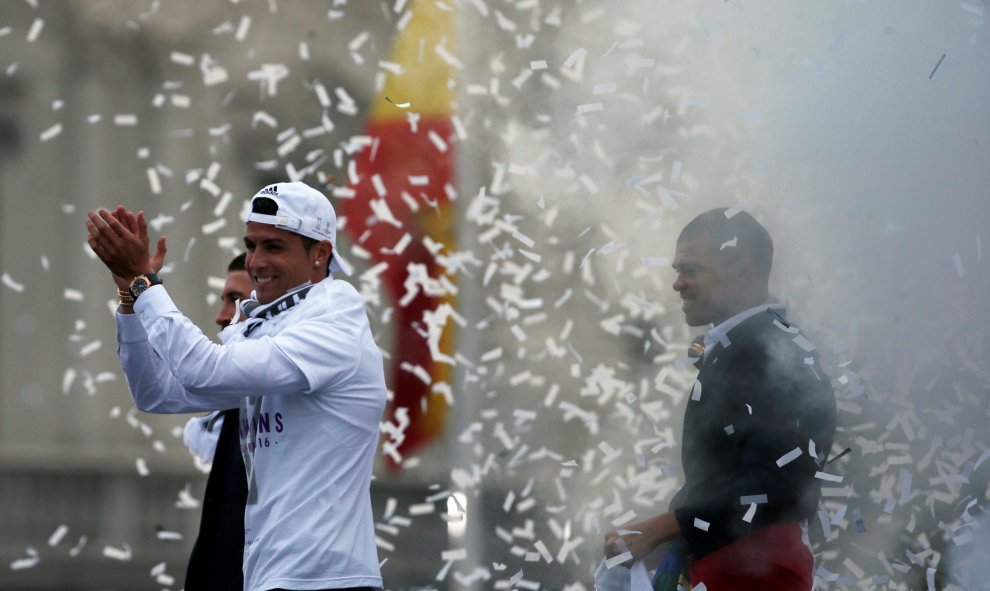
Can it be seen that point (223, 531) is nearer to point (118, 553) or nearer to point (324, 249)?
point (324, 249)

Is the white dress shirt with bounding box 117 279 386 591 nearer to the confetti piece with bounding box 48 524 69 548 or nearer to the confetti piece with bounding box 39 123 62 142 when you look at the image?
the confetti piece with bounding box 48 524 69 548

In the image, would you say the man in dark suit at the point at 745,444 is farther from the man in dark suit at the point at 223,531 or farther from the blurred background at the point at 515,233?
the man in dark suit at the point at 223,531

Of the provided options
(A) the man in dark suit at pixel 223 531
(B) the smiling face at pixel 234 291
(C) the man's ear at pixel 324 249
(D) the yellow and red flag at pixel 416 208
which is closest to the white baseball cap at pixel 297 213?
(C) the man's ear at pixel 324 249

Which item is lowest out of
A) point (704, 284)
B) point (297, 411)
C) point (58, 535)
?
point (58, 535)

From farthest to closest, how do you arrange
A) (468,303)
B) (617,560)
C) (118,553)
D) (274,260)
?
(118,553)
(468,303)
(617,560)
(274,260)

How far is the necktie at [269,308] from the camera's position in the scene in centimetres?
371

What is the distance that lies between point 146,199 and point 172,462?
167 cm

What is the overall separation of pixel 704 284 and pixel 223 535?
1.46m

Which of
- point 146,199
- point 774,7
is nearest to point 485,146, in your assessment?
point 774,7

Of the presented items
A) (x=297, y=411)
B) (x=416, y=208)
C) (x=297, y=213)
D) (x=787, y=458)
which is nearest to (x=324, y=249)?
(x=297, y=213)

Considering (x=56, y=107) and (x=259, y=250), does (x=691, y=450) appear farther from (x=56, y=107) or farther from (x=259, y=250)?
(x=56, y=107)

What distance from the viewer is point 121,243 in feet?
11.4

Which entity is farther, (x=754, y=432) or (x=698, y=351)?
(x=698, y=351)

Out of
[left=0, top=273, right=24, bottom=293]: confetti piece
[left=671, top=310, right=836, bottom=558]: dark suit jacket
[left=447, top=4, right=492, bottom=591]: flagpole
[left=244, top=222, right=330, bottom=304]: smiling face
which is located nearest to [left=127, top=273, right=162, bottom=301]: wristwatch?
[left=244, top=222, right=330, bottom=304]: smiling face
